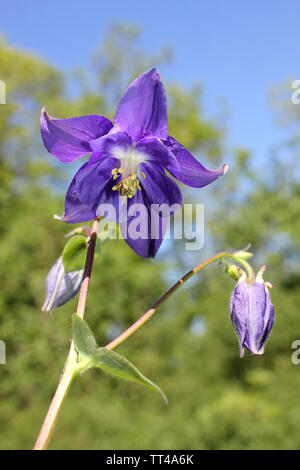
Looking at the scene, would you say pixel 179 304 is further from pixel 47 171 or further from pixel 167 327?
pixel 47 171

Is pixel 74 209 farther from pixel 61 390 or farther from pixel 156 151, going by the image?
pixel 61 390

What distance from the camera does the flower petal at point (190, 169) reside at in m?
0.90

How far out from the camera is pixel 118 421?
6.13m

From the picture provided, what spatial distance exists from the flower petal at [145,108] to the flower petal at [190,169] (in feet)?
0.11

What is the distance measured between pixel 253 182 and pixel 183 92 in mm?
4212

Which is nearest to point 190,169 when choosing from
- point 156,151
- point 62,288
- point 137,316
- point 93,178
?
point 156,151

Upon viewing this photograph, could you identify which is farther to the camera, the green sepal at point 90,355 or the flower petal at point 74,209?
the flower petal at point 74,209

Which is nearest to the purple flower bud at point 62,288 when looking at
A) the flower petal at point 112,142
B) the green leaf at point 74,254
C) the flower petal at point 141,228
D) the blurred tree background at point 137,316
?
the green leaf at point 74,254

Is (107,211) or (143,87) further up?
(143,87)

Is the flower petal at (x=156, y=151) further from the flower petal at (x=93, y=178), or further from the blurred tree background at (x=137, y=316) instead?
the blurred tree background at (x=137, y=316)

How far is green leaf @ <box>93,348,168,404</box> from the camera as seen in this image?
73 cm

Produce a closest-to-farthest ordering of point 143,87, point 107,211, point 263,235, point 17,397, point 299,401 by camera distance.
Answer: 1. point 143,87
2. point 107,211
3. point 299,401
4. point 17,397
5. point 263,235

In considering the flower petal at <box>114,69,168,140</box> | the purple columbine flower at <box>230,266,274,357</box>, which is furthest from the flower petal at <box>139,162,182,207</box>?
the purple columbine flower at <box>230,266,274,357</box>

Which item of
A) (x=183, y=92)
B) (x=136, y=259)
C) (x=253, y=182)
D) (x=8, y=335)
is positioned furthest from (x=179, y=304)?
(x=183, y=92)
